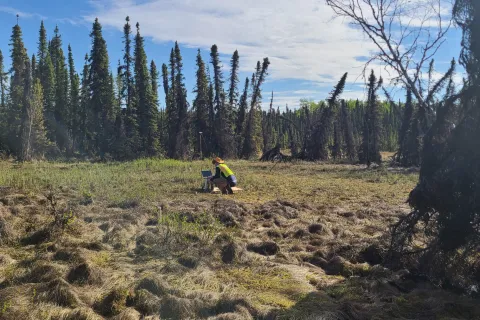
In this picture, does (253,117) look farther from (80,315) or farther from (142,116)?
(80,315)

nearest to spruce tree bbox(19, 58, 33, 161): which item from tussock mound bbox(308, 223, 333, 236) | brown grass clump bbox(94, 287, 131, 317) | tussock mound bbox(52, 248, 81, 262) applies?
tussock mound bbox(52, 248, 81, 262)

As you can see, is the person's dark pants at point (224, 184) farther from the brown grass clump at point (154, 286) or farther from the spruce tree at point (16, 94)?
the spruce tree at point (16, 94)

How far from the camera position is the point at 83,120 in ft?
163

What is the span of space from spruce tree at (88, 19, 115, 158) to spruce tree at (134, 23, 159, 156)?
10.4 ft

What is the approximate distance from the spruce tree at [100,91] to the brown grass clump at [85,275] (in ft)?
116

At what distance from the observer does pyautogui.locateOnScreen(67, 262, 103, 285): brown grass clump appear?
4.70m

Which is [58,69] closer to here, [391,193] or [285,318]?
[391,193]

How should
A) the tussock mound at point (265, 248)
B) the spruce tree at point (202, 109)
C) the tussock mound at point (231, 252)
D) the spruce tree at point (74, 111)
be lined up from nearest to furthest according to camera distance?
the tussock mound at point (231, 252) < the tussock mound at point (265, 248) < the spruce tree at point (202, 109) < the spruce tree at point (74, 111)

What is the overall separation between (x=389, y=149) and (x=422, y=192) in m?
80.9

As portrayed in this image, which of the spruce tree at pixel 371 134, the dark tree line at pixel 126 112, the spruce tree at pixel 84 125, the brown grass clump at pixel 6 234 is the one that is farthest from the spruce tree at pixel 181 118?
the brown grass clump at pixel 6 234

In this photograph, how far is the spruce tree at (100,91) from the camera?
1575 inches

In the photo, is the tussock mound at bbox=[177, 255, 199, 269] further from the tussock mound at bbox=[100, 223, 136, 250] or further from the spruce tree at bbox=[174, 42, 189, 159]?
the spruce tree at bbox=[174, 42, 189, 159]

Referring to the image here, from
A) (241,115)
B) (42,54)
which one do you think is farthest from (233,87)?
(42,54)

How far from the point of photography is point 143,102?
41.6 metres
